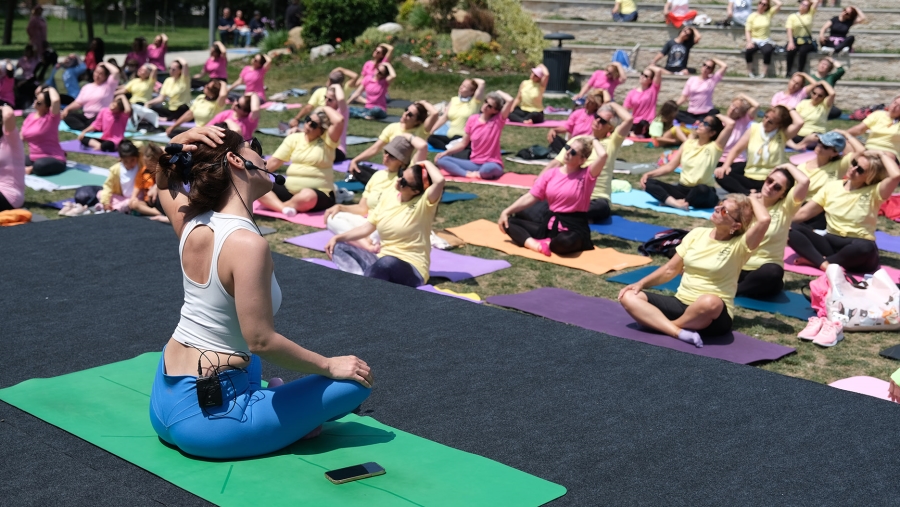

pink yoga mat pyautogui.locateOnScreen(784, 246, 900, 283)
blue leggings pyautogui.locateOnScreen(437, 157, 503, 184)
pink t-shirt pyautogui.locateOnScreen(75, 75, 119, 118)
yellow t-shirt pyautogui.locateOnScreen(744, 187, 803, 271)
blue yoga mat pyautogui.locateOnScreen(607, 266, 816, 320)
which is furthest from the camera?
pink t-shirt pyautogui.locateOnScreen(75, 75, 119, 118)

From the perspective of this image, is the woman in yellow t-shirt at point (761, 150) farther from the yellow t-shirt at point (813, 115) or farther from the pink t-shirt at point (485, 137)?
the yellow t-shirt at point (813, 115)

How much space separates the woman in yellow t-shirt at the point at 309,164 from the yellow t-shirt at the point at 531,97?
22.3 feet

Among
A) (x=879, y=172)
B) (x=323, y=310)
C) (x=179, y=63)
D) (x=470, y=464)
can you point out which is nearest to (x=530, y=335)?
(x=323, y=310)

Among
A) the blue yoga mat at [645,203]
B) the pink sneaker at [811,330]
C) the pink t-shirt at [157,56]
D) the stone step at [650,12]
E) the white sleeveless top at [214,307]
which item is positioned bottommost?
the pink t-shirt at [157,56]

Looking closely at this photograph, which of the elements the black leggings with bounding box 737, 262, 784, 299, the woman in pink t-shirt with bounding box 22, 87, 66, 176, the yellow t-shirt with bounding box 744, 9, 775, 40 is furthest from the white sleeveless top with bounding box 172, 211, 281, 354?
the yellow t-shirt with bounding box 744, 9, 775, 40

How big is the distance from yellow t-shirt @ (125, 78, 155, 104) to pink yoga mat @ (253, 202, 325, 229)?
7145mm

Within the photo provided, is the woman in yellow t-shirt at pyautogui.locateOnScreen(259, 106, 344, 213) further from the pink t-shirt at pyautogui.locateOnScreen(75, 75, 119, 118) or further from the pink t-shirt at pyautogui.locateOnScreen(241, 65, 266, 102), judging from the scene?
the pink t-shirt at pyautogui.locateOnScreen(241, 65, 266, 102)

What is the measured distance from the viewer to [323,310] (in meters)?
5.75

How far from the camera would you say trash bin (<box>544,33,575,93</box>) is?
1767cm

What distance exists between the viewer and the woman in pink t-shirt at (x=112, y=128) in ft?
40.8

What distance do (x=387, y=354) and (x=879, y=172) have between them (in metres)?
4.77

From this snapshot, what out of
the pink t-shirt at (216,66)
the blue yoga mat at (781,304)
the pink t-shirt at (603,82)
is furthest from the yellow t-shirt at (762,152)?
the pink t-shirt at (216,66)

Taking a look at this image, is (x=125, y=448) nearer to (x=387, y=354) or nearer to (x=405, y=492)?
(x=405, y=492)

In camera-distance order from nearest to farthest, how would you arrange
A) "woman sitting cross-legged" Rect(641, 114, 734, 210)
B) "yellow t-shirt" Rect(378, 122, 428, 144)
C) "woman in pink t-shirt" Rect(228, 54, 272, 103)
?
1. "woman sitting cross-legged" Rect(641, 114, 734, 210)
2. "yellow t-shirt" Rect(378, 122, 428, 144)
3. "woman in pink t-shirt" Rect(228, 54, 272, 103)
